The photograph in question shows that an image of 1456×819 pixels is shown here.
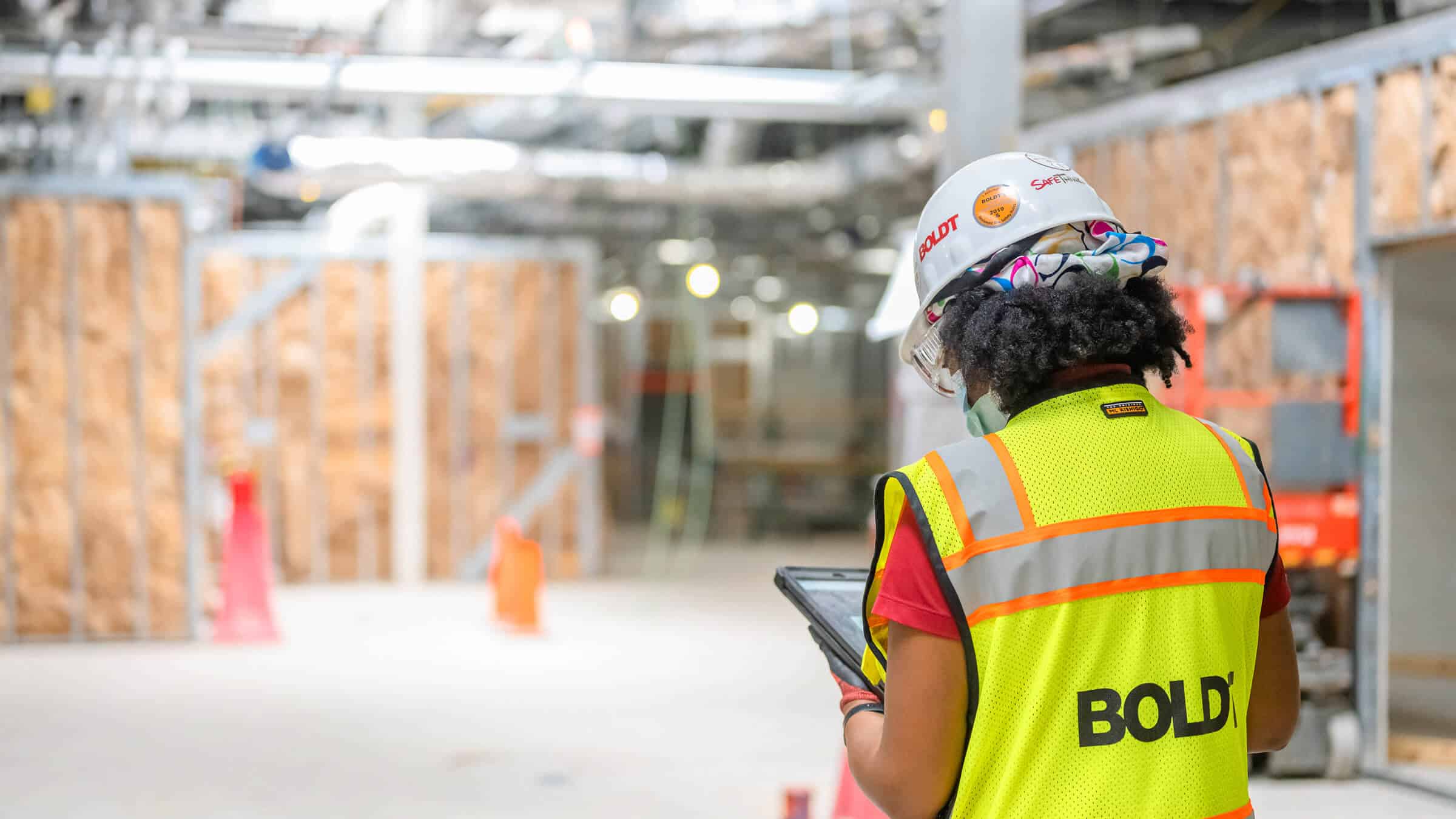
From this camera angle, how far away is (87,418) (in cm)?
1012

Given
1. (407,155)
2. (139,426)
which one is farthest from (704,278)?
(139,426)

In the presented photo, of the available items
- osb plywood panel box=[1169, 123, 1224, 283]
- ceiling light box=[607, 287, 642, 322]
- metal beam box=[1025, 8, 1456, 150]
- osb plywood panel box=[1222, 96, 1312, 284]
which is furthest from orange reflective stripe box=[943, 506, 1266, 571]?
ceiling light box=[607, 287, 642, 322]

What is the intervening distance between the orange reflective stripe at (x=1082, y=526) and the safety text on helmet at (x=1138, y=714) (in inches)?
7.5

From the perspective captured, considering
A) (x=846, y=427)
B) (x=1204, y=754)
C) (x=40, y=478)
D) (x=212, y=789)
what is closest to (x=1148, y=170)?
A: (x=212, y=789)

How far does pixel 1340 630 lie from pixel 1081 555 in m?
5.73

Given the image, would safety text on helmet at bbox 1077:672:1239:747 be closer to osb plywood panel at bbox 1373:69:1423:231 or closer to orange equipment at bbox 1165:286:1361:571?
orange equipment at bbox 1165:286:1361:571

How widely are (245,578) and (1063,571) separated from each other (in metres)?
9.35

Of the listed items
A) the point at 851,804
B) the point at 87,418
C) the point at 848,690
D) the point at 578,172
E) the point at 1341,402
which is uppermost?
the point at 578,172

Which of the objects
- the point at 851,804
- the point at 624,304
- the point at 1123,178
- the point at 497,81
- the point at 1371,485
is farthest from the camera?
the point at 624,304

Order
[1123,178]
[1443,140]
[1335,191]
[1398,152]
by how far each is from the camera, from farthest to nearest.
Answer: [1123,178] < [1335,191] < [1398,152] < [1443,140]

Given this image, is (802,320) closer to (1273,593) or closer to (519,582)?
(519,582)

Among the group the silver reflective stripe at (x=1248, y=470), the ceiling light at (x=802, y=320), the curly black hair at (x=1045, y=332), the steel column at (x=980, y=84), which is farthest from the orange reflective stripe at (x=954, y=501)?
the ceiling light at (x=802, y=320)

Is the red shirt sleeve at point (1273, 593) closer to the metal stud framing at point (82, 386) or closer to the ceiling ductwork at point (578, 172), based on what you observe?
the ceiling ductwork at point (578, 172)

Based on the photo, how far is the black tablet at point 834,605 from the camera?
1.98m
